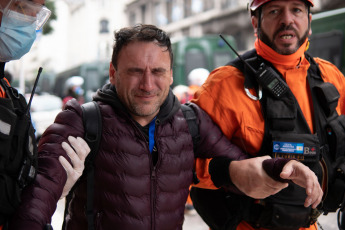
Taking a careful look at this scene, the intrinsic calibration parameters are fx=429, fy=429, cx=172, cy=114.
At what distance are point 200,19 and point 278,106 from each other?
2644 cm

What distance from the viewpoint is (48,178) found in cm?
192

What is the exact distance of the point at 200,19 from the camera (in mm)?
28281

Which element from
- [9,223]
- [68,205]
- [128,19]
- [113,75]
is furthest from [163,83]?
[128,19]

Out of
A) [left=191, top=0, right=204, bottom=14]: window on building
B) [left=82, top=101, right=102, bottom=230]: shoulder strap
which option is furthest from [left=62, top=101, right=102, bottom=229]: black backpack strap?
[left=191, top=0, right=204, bottom=14]: window on building

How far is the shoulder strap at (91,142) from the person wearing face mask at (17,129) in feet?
0.19

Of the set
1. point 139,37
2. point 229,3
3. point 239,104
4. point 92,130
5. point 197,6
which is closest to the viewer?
point 92,130

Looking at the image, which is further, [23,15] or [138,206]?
[138,206]

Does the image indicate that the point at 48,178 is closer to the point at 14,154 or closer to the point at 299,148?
the point at 14,154

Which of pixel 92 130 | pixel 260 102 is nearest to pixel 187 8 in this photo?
pixel 260 102

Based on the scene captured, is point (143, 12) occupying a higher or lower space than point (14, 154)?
lower

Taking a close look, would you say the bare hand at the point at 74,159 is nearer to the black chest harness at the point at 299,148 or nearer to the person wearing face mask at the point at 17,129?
the person wearing face mask at the point at 17,129

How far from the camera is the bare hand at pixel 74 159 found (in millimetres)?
2029

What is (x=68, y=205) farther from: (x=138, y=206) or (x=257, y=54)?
(x=257, y=54)

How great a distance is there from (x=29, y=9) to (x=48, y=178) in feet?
2.58
